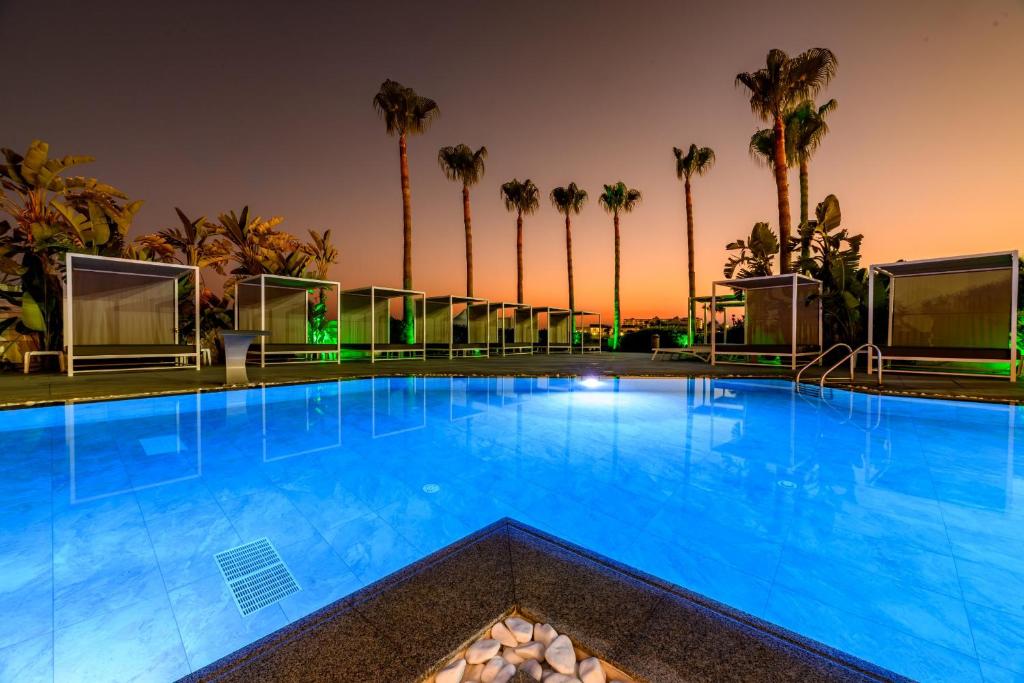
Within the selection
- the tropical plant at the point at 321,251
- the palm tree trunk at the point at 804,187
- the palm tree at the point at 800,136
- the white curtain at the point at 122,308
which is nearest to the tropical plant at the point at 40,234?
the white curtain at the point at 122,308

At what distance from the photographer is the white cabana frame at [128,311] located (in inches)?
344

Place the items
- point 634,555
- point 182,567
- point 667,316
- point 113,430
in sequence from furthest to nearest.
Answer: point 667,316
point 113,430
point 634,555
point 182,567

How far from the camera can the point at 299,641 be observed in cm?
107

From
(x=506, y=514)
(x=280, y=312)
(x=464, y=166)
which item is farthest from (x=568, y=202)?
(x=506, y=514)

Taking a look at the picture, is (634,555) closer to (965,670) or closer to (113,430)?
(965,670)

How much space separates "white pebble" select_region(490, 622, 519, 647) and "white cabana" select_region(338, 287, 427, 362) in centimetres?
1193

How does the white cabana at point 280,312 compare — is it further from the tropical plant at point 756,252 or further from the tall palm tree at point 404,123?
the tropical plant at point 756,252

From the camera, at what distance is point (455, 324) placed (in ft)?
55.9

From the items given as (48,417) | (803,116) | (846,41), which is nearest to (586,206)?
(803,116)

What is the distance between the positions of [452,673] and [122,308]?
1255 centimetres

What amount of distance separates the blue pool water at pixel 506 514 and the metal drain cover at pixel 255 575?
57mm

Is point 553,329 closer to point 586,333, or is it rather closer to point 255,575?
point 586,333

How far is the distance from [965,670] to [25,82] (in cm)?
1998

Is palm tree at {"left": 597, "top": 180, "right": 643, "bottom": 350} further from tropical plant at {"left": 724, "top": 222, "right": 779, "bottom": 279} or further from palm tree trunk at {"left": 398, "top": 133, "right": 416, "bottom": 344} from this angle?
palm tree trunk at {"left": 398, "top": 133, "right": 416, "bottom": 344}
